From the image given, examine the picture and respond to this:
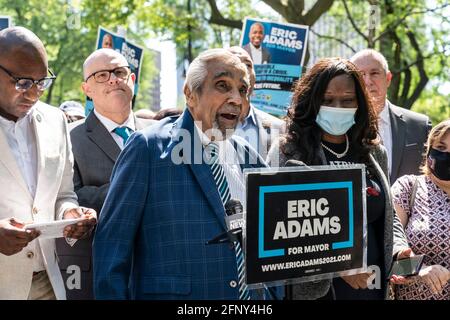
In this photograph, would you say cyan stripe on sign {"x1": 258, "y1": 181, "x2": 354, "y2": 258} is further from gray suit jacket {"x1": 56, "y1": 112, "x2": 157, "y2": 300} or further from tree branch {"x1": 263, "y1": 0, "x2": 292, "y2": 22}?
tree branch {"x1": 263, "y1": 0, "x2": 292, "y2": 22}

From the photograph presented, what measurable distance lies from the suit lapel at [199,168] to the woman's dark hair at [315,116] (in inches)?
28.4

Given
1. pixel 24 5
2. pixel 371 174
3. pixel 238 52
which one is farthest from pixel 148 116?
pixel 24 5

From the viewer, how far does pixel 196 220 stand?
Result: 333 centimetres

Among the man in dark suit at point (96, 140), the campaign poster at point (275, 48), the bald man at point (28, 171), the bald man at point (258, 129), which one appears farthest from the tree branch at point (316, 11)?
the bald man at point (28, 171)

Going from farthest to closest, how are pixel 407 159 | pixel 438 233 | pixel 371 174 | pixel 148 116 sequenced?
pixel 148 116 < pixel 407 159 < pixel 438 233 < pixel 371 174

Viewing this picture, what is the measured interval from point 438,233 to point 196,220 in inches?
74.2

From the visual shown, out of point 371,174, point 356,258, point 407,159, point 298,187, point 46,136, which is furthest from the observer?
point 407,159

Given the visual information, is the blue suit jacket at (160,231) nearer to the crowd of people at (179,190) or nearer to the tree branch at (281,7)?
the crowd of people at (179,190)

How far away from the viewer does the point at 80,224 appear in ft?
11.3

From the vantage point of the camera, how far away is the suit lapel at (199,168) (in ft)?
11.0

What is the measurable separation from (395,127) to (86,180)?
2.68 m

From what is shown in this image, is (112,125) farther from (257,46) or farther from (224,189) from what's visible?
(257,46)
